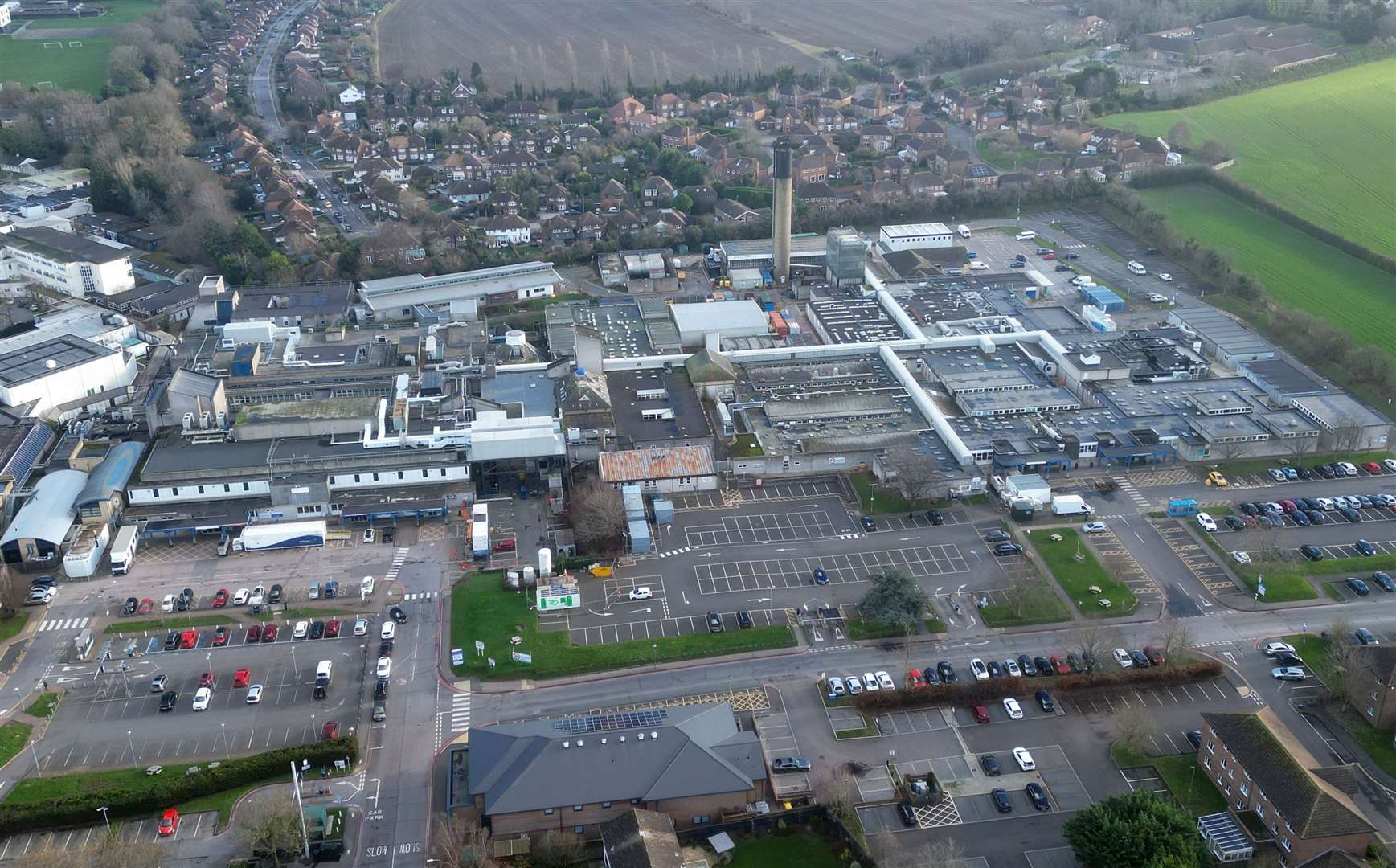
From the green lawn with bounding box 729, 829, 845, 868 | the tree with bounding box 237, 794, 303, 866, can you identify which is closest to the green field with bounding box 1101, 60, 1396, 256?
the green lawn with bounding box 729, 829, 845, 868

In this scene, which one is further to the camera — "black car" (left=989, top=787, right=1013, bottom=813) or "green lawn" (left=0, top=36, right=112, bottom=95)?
"green lawn" (left=0, top=36, right=112, bottom=95)

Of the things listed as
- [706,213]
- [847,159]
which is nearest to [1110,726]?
[706,213]

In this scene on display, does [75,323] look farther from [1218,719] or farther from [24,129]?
[1218,719]

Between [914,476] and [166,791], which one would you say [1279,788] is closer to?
[914,476]

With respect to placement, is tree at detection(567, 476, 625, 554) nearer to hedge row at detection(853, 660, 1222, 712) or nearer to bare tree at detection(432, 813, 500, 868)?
hedge row at detection(853, 660, 1222, 712)

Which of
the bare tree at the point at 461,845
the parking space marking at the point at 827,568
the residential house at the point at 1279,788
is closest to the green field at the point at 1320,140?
the parking space marking at the point at 827,568

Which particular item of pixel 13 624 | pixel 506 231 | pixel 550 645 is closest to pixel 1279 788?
pixel 550 645
